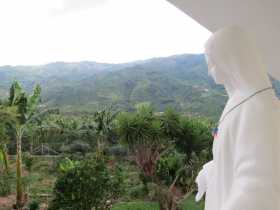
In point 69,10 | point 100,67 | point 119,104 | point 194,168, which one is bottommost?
point 194,168

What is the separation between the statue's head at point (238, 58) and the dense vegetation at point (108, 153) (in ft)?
17.1

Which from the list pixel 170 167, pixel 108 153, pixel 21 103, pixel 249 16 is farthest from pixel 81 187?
pixel 249 16

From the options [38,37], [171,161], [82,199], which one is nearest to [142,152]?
[171,161]

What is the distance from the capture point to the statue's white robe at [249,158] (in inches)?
31.4

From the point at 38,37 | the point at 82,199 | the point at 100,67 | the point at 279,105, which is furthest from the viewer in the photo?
the point at 100,67

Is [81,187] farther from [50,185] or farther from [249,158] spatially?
[249,158]

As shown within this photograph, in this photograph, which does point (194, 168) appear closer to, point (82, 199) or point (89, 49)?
point (82, 199)

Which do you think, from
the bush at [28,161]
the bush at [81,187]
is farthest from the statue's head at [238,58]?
the bush at [28,161]

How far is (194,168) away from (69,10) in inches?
388

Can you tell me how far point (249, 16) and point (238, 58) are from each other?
101 cm

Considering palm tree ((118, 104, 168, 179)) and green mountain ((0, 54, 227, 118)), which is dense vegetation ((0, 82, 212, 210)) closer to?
palm tree ((118, 104, 168, 179))

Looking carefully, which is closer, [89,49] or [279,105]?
[279,105]

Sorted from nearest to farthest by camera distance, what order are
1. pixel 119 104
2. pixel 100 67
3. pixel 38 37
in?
pixel 119 104
pixel 38 37
pixel 100 67

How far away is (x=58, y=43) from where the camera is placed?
16.4m
